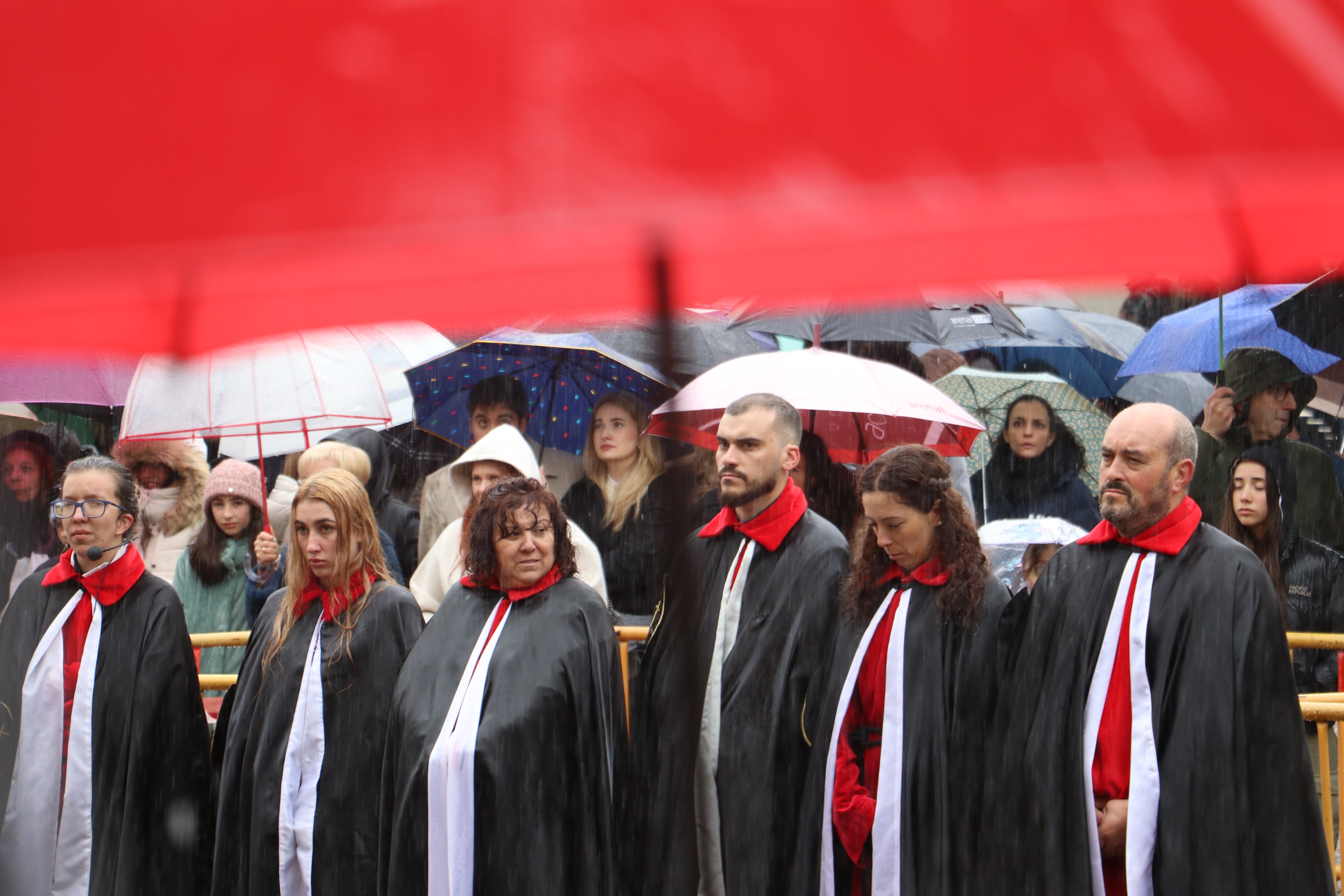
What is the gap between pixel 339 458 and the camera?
5668 mm

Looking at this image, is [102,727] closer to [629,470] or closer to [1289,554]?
[629,470]

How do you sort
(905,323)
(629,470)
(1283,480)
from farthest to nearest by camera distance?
1. (905,323)
2. (629,470)
3. (1283,480)

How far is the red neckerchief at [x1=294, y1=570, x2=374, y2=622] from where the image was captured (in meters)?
4.35

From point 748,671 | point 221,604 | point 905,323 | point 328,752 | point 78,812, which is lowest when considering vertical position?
point 78,812

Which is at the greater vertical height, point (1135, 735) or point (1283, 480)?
point (1283, 480)

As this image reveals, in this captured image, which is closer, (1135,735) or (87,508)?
(1135,735)

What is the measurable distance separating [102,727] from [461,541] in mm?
1503

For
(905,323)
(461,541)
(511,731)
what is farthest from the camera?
(905,323)

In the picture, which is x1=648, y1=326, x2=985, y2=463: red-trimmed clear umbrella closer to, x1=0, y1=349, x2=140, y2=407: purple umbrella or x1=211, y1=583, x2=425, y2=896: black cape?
x1=211, y1=583, x2=425, y2=896: black cape

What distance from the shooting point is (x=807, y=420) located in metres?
5.71

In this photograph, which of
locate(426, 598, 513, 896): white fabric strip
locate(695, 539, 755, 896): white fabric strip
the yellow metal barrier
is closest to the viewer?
locate(426, 598, 513, 896): white fabric strip

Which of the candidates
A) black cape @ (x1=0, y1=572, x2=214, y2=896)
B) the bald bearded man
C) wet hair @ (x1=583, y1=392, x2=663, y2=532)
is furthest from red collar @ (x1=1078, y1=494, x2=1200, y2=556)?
black cape @ (x1=0, y1=572, x2=214, y2=896)

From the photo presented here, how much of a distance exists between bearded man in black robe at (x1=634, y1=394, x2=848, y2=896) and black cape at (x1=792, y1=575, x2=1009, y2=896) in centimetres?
14

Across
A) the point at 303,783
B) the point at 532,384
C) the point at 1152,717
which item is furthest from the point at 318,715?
the point at 1152,717
